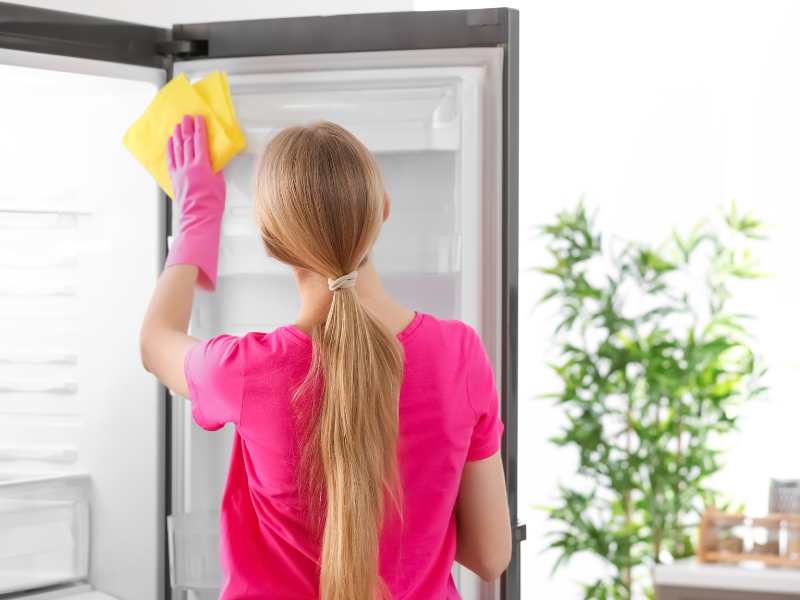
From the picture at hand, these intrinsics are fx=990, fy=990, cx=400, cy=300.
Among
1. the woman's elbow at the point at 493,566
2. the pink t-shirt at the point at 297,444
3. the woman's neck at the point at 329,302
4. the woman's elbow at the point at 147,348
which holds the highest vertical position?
the woman's neck at the point at 329,302

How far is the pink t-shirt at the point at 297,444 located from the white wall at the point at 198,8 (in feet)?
3.59

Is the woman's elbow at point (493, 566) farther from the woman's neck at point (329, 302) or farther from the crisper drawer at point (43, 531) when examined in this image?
the crisper drawer at point (43, 531)

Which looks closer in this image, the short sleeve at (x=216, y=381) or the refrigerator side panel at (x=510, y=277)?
the short sleeve at (x=216, y=381)

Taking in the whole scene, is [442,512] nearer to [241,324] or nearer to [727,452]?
[241,324]

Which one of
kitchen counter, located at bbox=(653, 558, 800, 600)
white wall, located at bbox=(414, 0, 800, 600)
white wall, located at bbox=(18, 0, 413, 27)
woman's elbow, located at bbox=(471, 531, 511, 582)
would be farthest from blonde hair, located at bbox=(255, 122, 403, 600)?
white wall, located at bbox=(414, 0, 800, 600)

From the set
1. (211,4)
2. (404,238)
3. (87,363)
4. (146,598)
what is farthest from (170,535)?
(211,4)

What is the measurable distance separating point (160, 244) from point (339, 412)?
2.24ft

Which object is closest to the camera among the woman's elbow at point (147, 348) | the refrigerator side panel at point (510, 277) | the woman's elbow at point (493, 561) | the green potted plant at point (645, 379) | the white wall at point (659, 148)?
the woman's elbow at point (493, 561)

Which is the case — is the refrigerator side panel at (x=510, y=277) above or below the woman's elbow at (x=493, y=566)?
above

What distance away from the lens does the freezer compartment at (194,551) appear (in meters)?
1.58

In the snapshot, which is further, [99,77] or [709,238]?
[709,238]

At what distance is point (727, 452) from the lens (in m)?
2.76

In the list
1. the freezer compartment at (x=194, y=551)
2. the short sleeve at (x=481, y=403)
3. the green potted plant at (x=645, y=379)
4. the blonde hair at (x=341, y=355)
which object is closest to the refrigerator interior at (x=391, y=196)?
the freezer compartment at (x=194, y=551)

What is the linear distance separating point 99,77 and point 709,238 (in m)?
1.82
